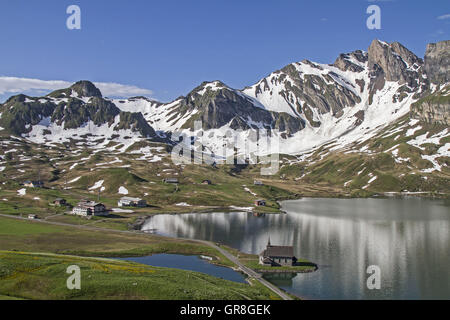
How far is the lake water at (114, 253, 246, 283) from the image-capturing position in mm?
78750

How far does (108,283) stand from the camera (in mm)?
57500

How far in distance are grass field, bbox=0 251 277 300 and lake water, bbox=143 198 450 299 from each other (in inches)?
608

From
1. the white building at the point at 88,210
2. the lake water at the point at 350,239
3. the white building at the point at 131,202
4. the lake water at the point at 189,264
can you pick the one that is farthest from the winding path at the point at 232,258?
the white building at the point at 131,202

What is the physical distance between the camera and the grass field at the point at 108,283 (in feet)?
179

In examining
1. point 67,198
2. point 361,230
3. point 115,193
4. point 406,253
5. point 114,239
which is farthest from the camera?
point 115,193

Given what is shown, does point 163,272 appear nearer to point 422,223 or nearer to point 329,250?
point 329,250

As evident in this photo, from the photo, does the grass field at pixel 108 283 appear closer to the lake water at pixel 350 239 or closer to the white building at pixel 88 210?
the lake water at pixel 350 239

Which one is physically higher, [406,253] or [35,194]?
[35,194]

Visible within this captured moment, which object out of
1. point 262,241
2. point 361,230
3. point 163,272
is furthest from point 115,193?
point 163,272

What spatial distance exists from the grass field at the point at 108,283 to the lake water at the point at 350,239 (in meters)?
15.4

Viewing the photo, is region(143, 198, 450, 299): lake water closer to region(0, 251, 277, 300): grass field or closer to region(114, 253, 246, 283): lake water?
region(114, 253, 246, 283): lake water

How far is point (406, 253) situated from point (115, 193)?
139401 mm

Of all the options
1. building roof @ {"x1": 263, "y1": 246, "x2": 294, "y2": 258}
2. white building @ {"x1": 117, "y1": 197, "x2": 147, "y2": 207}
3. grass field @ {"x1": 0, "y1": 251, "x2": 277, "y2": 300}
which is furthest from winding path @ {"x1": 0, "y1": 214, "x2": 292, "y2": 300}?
white building @ {"x1": 117, "y1": 197, "x2": 147, "y2": 207}

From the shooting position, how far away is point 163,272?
70.1m
